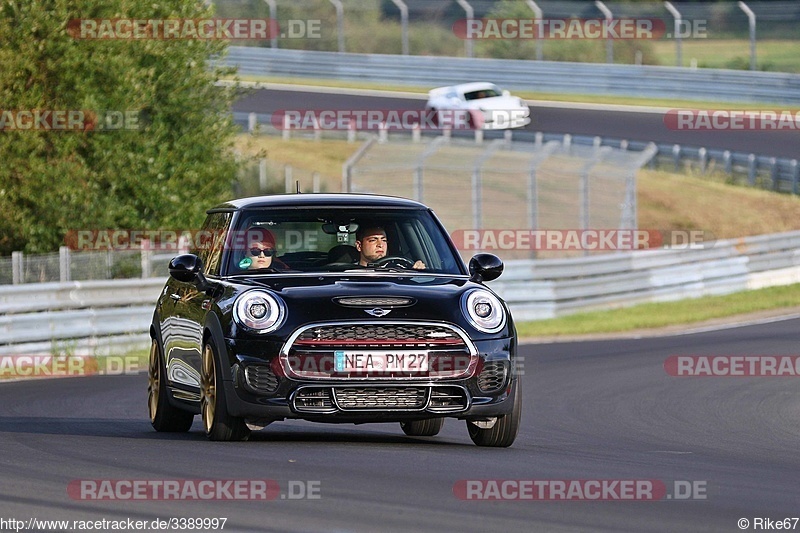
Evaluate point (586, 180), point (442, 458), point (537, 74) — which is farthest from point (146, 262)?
point (537, 74)

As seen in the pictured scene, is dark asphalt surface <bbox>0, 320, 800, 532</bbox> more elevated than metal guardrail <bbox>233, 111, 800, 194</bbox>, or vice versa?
dark asphalt surface <bbox>0, 320, 800, 532</bbox>

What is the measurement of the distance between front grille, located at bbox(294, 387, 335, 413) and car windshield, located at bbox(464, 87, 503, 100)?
113 ft

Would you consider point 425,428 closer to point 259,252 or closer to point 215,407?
point 259,252

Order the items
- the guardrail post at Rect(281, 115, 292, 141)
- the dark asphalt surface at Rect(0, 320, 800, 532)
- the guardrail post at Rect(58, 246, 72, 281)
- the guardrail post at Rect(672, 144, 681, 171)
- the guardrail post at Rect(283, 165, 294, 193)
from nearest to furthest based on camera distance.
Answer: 1. the dark asphalt surface at Rect(0, 320, 800, 532)
2. the guardrail post at Rect(58, 246, 72, 281)
3. the guardrail post at Rect(283, 165, 294, 193)
4. the guardrail post at Rect(672, 144, 681, 171)
5. the guardrail post at Rect(281, 115, 292, 141)

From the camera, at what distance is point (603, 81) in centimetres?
4719

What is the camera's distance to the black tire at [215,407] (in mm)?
9578

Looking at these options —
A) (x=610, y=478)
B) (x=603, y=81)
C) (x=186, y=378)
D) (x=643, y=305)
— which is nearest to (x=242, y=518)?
(x=610, y=478)

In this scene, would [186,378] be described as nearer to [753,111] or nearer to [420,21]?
[753,111]

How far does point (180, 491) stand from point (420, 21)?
1925 inches

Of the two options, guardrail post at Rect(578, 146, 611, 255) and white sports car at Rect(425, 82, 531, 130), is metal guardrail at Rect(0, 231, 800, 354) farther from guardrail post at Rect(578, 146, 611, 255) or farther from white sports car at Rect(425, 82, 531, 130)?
Result: white sports car at Rect(425, 82, 531, 130)

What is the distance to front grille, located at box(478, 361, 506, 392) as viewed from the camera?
30.9 ft

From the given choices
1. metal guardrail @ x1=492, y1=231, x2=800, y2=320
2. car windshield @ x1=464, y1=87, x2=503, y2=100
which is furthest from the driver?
car windshield @ x1=464, y1=87, x2=503, y2=100

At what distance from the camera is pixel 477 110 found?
43.0m

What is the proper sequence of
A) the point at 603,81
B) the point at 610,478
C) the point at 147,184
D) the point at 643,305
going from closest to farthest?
the point at 610,478
the point at 147,184
the point at 643,305
the point at 603,81
